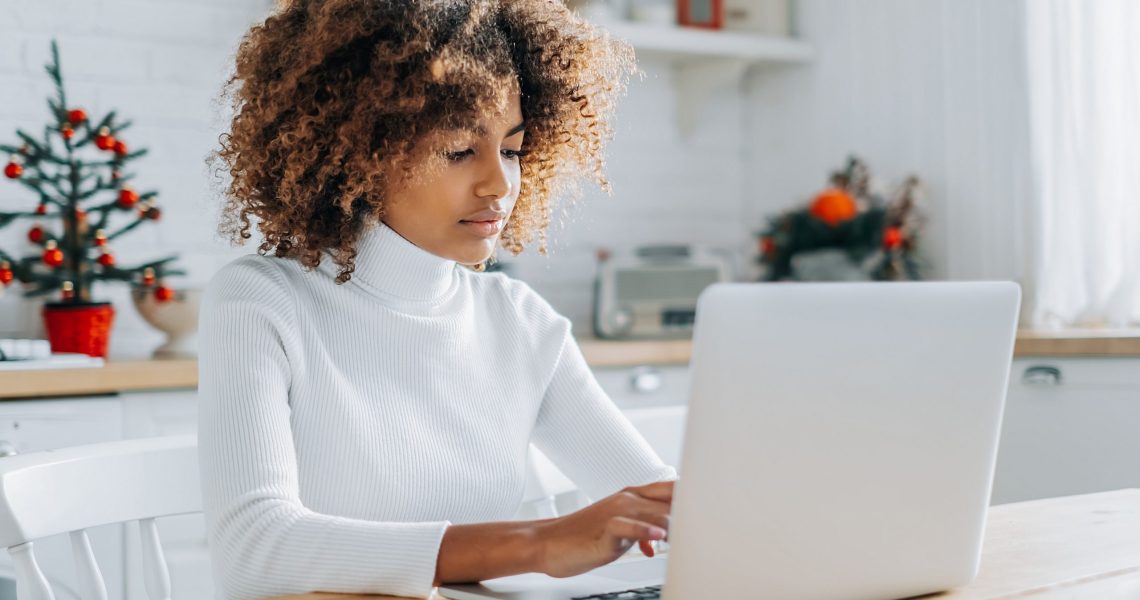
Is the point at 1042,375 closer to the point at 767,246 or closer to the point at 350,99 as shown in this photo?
the point at 767,246

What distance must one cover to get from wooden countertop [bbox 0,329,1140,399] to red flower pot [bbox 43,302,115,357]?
0.22 feet

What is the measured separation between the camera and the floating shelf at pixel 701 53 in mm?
3053

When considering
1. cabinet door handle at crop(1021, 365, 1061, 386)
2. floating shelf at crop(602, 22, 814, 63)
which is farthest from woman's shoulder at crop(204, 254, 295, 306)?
floating shelf at crop(602, 22, 814, 63)

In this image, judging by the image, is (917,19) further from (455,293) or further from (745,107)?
(455,293)

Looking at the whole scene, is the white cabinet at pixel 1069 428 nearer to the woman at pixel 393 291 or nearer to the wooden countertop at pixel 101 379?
the woman at pixel 393 291

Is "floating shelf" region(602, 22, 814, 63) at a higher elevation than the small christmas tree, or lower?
higher

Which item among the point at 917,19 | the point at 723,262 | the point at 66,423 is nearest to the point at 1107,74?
the point at 917,19

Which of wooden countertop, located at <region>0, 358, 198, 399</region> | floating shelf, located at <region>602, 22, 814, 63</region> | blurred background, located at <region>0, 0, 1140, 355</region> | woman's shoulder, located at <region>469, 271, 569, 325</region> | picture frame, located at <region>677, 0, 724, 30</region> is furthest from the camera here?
picture frame, located at <region>677, 0, 724, 30</region>

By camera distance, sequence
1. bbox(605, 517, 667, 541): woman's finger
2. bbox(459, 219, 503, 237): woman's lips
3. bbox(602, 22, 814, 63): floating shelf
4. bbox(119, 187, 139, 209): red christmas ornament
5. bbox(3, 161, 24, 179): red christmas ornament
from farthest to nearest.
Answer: bbox(602, 22, 814, 63): floating shelf, bbox(119, 187, 139, 209): red christmas ornament, bbox(3, 161, 24, 179): red christmas ornament, bbox(459, 219, 503, 237): woman's lips, bbox(605, 517, 667, 541): woman's finger

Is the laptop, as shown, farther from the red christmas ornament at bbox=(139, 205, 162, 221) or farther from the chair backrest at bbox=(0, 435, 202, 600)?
the red christmas ornament at bbox=(139, 205, 162, 221)

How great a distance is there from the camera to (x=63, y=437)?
199 centimetres

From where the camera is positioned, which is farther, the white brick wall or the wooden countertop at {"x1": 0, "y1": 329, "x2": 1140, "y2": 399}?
the white brick wall

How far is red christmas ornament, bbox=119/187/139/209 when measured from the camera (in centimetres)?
231

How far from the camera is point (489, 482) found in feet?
4.02
